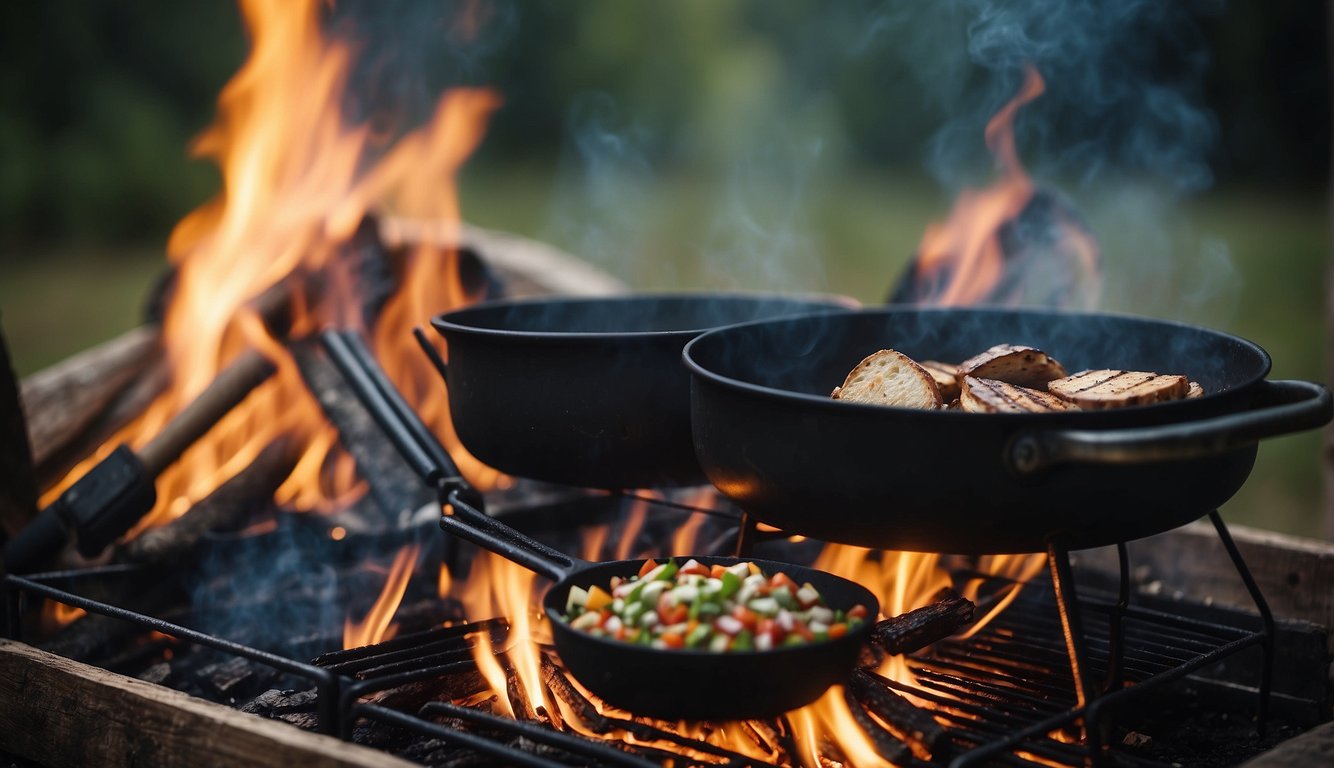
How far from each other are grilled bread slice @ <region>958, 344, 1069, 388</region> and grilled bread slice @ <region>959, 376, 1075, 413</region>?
81 mm

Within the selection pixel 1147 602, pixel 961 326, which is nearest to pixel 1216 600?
pixel 1147 602

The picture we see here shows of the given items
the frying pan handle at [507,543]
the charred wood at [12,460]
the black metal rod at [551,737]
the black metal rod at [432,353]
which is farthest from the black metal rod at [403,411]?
the charred wood at [12,460]

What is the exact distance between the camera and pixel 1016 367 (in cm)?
252

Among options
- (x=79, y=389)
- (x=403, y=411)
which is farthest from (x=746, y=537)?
(x=79, y=389)

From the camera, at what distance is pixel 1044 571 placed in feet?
10.9

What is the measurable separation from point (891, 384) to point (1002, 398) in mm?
283

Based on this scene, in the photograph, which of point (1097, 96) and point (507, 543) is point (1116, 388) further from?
point (1097, 96)

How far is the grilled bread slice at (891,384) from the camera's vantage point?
239 centimetres

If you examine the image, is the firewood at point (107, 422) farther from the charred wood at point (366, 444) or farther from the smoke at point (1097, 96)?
the smoke at point (1097, 96)

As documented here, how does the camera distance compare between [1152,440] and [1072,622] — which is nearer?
[1152,440]

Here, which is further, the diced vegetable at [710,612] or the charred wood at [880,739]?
the charred wood at [880,739]

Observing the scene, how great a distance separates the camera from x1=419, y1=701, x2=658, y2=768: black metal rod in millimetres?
1868

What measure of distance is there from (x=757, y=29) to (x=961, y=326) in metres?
17.1

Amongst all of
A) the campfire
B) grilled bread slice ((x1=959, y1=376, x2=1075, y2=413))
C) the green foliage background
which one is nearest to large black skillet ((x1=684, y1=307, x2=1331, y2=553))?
the campfire
